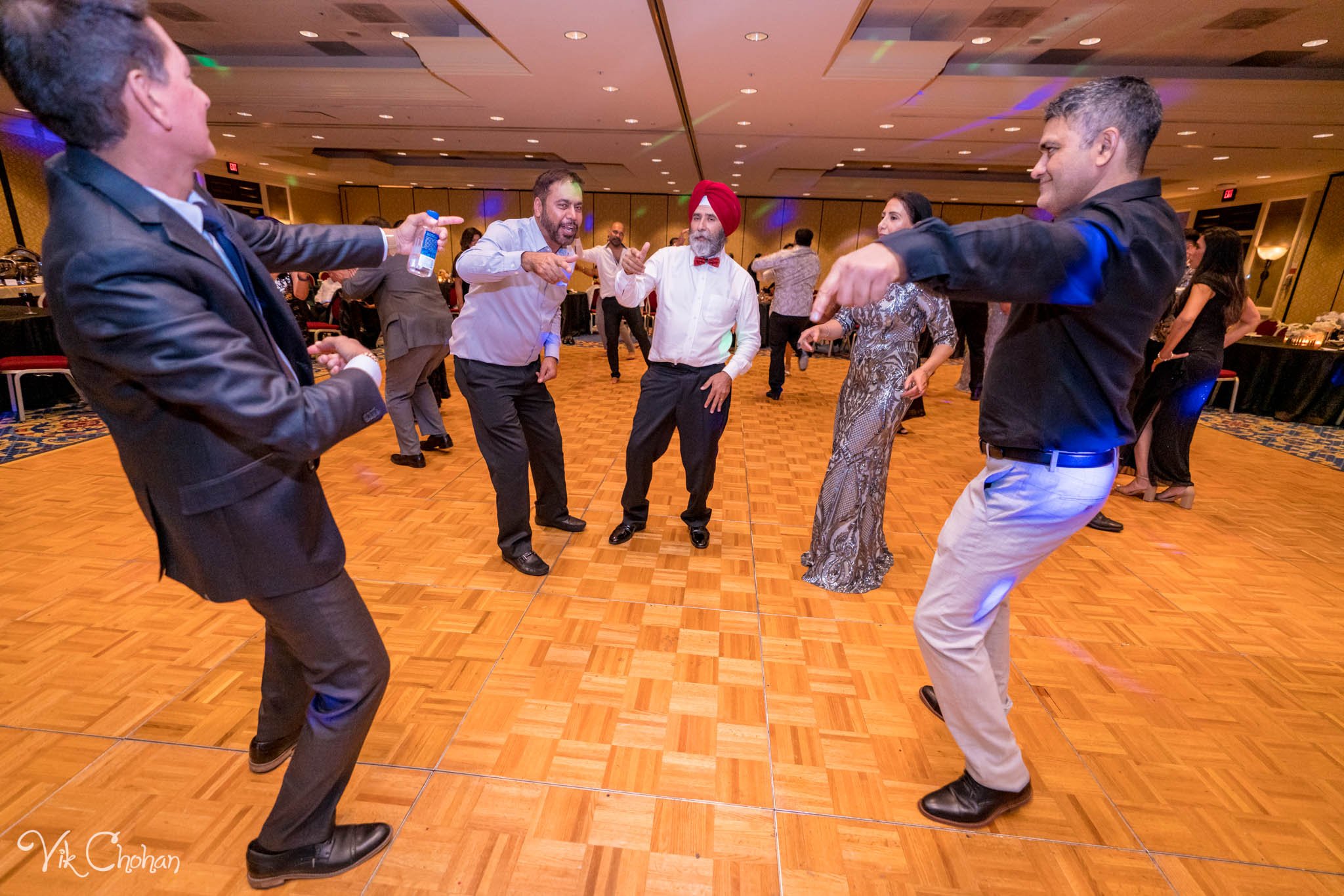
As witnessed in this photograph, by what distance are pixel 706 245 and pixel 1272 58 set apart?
7836 mm

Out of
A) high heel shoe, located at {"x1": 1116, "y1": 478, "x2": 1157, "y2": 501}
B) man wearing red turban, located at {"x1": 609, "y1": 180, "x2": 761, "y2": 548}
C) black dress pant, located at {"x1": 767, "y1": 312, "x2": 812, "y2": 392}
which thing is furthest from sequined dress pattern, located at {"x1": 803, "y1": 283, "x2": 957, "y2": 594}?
black dress pant, located at {"x1": 767, "y1": 312, "x2": 812, "y2": 392}

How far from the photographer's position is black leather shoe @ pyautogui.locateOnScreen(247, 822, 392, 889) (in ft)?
4.32

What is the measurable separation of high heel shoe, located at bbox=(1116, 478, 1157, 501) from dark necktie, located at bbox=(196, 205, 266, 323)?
503 centimetres

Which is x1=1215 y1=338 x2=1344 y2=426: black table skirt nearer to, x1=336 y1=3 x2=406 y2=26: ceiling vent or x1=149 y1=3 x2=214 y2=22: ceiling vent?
x1=336 y1=3 x2=406 y2=26: ceiling vent

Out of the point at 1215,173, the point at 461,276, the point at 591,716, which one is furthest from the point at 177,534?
the point at 1215,173

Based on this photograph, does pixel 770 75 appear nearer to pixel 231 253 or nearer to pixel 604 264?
pixel 604 264

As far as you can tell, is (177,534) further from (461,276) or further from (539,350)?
(539,350)

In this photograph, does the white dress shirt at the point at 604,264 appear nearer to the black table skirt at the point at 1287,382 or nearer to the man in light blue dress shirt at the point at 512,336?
the man in light blue dress shirt at the point at 512,336

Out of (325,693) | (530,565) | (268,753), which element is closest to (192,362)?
(325,693)

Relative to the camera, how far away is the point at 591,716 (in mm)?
1887

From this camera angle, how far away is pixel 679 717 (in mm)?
1902

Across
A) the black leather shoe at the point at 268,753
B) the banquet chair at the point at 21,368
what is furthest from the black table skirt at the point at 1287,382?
the banquet chair at the point at 21,368

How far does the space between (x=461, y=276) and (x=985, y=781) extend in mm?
2489

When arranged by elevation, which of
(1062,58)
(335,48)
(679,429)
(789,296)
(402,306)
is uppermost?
(1062,58)
